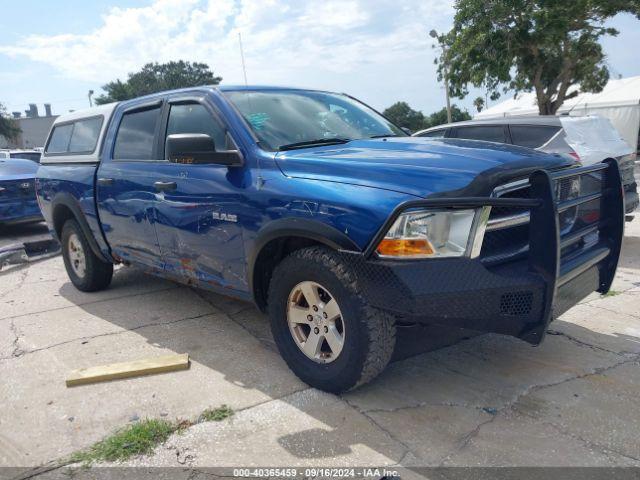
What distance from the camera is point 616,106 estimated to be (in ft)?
73.0

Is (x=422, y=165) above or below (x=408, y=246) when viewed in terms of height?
above

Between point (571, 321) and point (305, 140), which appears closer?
point (305, 140)

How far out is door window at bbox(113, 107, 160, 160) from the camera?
4391 millimetres

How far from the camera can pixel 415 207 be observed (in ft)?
8.46

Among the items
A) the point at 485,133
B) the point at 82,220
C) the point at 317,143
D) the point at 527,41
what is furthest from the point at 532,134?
the point at 527,41

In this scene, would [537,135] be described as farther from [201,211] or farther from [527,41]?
[527,41]

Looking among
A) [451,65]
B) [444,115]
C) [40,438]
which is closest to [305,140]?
[40,438]

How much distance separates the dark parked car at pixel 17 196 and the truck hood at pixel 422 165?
7772 millimetres

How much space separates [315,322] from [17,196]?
823 cm

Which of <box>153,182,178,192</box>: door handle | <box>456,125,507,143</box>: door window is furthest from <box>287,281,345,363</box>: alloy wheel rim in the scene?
<box>456,125,507,143</box>: door window

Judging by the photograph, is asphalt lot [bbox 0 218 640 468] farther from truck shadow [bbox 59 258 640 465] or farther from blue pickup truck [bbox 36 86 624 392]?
blue pickup truck [bbox 36 86 624 392]

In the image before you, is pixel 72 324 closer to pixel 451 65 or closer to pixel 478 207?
pixel 478 207

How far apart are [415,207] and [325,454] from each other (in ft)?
4.20

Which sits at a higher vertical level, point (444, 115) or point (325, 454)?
point (444, 115)
